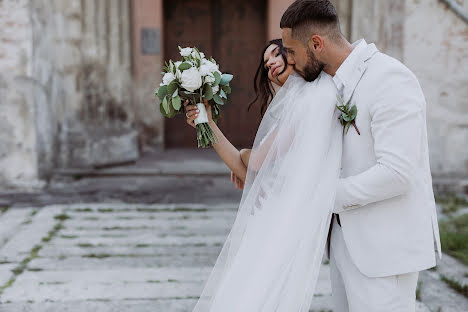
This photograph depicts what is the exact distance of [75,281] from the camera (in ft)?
12.3

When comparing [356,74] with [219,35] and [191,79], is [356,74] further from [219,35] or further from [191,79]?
[219,35]

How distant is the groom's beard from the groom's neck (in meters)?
0.03

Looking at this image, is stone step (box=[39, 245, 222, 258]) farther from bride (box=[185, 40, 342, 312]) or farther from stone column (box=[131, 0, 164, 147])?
stone column (box=[131, 0, 164, 147])

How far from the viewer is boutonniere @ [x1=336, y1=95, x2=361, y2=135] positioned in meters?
1.85

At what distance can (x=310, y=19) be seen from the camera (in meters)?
1.91

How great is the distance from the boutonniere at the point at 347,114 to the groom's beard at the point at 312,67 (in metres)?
0.15

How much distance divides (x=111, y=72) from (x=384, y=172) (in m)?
6.56

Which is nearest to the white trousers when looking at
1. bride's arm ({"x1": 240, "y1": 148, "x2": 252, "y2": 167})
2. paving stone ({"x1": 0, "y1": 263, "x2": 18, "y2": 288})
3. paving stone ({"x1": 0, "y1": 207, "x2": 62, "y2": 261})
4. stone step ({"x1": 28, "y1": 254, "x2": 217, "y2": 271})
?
bride's arm ({"x1": 240, "y1": 148, "x2": 252, "y2": 167})

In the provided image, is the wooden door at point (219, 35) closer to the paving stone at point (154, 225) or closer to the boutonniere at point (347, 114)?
the paving stone at point (154, 225)

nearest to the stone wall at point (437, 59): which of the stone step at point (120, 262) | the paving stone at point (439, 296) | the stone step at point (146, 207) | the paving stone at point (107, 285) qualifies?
the stone step at point (146, 207)

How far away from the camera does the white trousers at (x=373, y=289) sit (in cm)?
184

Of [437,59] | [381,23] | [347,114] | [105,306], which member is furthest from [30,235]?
[437,59]

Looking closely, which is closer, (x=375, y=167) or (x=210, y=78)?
(x=375, y=167)

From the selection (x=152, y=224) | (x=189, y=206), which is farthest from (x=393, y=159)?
(x=189, y=206)
